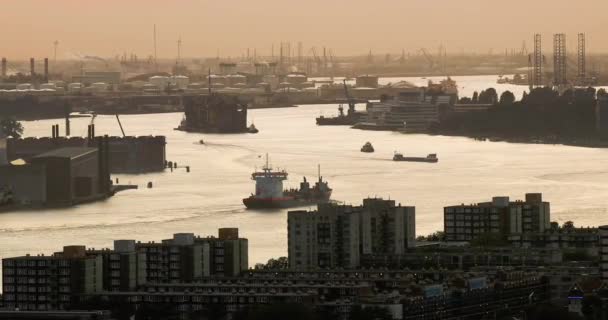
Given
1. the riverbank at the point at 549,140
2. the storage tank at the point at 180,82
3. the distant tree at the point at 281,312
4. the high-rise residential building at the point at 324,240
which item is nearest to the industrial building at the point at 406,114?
the riverbank at the point at 549,140

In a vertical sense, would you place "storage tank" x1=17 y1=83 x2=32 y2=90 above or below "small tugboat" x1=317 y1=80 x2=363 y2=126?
above

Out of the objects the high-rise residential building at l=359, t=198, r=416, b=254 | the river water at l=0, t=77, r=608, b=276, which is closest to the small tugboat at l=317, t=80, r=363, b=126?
the river water at l=0, t=77, r=608, b=276

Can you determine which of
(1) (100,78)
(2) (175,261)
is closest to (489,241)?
(2) (175,261)

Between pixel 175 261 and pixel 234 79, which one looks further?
pixel 234 79

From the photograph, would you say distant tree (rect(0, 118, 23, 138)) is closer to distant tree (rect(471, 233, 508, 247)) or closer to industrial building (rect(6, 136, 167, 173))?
industrial building (rect(6, 136, 167, 173))

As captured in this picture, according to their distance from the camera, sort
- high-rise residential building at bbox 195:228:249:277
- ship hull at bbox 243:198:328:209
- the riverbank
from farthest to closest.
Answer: the riverbank < ship hull at bbox 243:198:328:209 < high-rise residential building at bbox 195:228:249:277

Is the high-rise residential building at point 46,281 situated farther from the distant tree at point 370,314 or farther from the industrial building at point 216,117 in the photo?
the industrial building at point 216,117

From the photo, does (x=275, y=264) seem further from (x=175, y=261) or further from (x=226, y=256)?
(x=175, y=261)

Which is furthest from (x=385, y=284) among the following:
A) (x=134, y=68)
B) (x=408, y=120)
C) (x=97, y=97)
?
(x=134, y=68)
